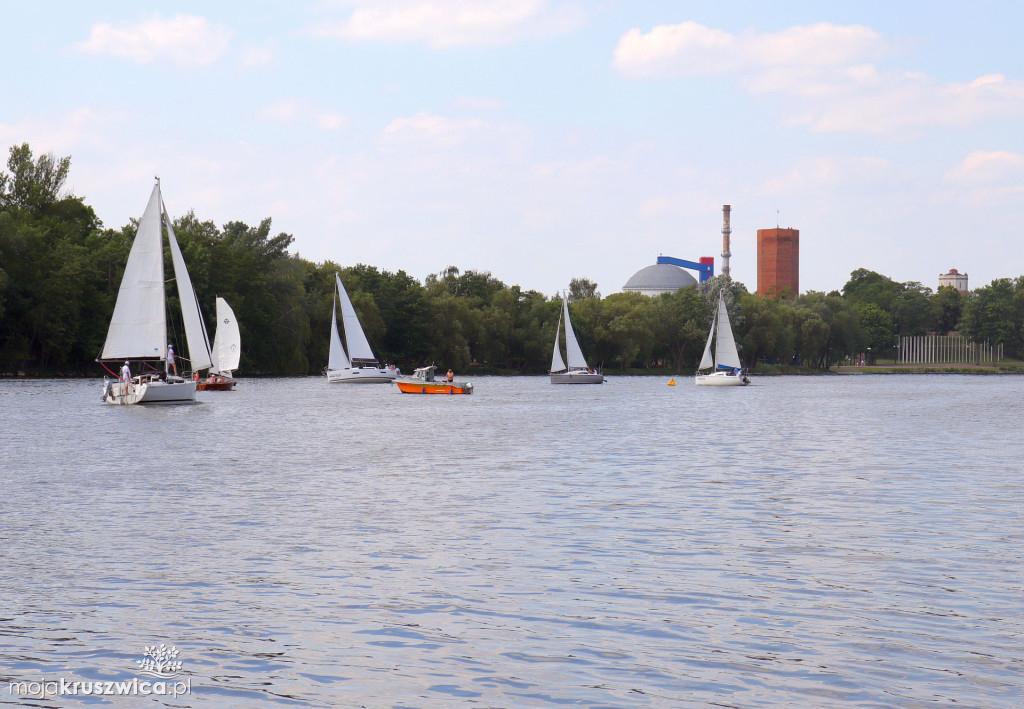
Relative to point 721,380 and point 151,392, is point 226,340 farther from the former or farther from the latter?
point 721,380

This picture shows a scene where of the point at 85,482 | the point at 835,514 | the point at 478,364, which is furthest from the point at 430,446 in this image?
the point at 478,364

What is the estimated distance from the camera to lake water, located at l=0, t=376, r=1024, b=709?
40.2ft

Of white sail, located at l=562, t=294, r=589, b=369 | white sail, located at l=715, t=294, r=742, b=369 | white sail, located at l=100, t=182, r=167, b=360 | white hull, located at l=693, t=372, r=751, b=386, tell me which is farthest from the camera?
white sail, located at l=562, t=294, r=589, b=369

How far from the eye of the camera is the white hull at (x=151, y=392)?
221 ft

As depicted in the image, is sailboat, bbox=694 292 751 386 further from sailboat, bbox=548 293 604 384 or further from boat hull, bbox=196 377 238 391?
boat hull, bbox=196 377 238 391

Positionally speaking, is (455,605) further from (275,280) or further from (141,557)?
(275,280)

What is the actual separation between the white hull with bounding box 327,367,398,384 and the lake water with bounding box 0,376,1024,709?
80054mm

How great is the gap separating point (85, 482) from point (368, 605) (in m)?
18.0

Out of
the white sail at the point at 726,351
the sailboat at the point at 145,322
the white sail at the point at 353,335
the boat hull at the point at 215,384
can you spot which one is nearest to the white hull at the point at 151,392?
the sailboat at the point at 145,322

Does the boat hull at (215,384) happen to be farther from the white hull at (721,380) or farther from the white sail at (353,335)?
the white hull at (721,380)

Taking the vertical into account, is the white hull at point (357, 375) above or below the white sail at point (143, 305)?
below

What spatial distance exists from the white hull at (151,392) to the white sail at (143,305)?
164 cm

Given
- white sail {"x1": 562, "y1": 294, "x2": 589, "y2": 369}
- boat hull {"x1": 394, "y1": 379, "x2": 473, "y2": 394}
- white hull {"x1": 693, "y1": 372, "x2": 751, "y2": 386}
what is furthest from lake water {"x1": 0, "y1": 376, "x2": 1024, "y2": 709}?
white sail {"x1": 562, "y1": 294, "x2": 589, "y2": 369}

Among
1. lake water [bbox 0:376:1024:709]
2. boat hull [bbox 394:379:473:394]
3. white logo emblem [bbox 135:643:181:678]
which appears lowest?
white logo emblem [bbox 135:643:181:678]
